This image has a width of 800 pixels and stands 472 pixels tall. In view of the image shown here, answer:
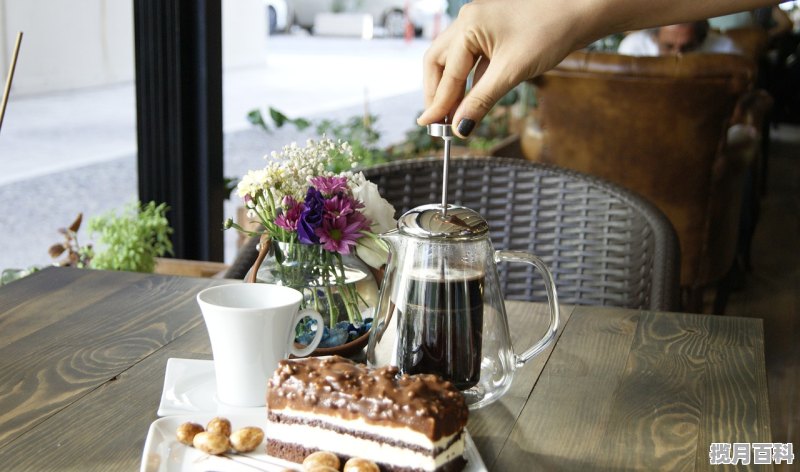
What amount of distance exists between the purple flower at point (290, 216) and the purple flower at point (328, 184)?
3 cm

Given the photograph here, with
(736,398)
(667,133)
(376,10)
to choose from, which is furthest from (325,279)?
(376,10)

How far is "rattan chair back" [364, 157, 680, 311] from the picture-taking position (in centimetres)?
152

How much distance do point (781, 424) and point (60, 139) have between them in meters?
4.28

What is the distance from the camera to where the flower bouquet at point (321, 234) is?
2.91 ft

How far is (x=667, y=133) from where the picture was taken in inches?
107

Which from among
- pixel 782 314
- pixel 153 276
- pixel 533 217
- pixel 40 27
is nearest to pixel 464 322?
pixel 153 276

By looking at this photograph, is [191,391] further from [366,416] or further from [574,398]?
[574,398]

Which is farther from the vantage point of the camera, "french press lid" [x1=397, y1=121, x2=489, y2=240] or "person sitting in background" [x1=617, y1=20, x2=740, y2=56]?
"person sitting in background" [x1=617, y1=20, x2=740, y2=56]

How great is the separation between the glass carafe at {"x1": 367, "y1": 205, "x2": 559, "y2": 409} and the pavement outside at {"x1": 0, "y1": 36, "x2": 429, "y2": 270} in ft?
4.28

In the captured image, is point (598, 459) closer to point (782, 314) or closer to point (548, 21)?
point (548, 21)

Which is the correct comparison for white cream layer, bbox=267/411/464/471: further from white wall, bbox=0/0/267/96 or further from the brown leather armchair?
white wall, bbox=0/0/267/96

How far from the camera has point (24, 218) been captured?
3885 mm

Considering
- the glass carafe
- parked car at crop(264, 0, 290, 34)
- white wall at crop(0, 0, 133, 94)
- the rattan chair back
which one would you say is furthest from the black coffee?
parked car at crop(264, 0, 290, 34)

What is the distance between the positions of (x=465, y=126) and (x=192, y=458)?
393mm
